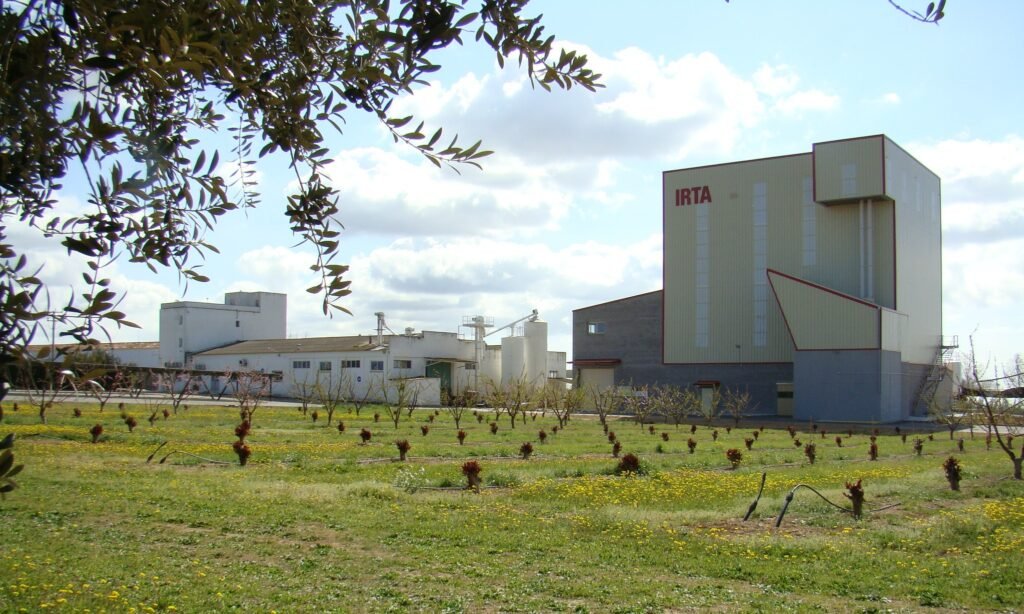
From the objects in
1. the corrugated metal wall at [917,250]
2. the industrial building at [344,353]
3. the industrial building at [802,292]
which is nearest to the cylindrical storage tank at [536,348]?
the industrial building at [344,353]

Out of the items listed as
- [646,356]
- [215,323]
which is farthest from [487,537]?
[215,323]

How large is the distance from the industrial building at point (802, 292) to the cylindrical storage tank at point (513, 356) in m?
12.2

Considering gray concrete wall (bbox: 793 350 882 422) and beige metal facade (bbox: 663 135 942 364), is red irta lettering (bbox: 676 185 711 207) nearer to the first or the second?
beige metal facade (bbox: 663 135 942 364)

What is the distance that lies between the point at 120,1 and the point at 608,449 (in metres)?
27.6

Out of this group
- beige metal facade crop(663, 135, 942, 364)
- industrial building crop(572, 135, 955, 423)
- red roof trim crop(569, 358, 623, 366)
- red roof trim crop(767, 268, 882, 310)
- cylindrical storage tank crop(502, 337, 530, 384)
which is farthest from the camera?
cylindrical storage tank crop(502, 337, 530, 384)

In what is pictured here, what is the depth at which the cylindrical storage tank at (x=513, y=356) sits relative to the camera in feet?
255

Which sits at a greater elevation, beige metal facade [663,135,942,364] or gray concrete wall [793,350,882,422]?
beige metal facade [663,135,942,364]

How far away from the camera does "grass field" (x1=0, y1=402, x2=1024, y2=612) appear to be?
870 centimetres

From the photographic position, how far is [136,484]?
16.9 meters

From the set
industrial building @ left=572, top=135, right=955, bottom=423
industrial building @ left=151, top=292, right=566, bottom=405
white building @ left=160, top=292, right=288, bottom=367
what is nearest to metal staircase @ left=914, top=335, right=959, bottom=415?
industrial building @ left=572, top=135, right=955, bottom=423

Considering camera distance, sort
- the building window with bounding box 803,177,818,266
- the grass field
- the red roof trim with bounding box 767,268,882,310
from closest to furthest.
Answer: the grass field, the red roof trim with bounding box 767,268,882,310, the building window with bounding box 803,177,818,266

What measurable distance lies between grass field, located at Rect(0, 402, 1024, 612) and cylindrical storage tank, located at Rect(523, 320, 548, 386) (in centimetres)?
5426

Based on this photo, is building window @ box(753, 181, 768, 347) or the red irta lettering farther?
the red irta lettering

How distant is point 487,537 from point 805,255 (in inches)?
1914
